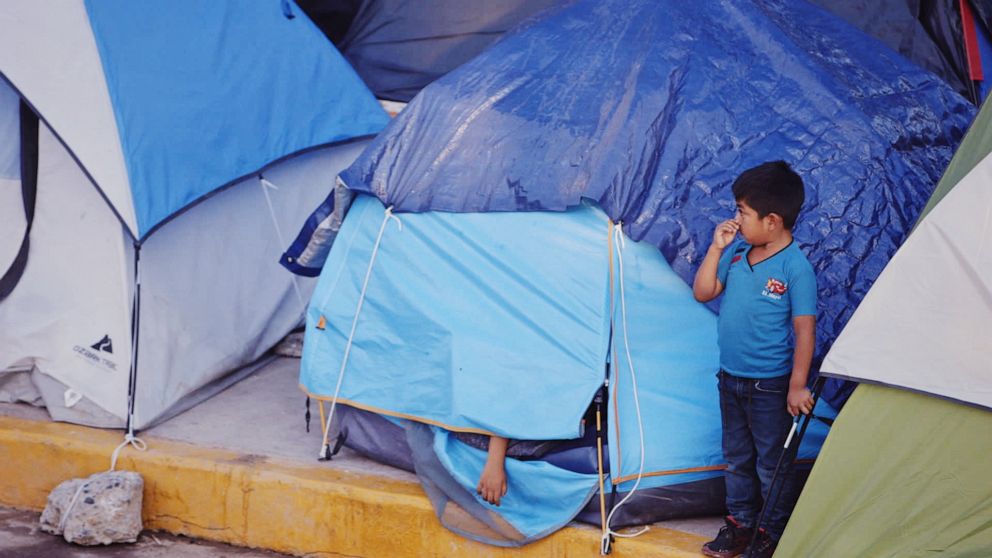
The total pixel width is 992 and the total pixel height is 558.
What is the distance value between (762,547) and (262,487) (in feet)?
5.73

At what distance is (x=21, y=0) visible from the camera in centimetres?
501

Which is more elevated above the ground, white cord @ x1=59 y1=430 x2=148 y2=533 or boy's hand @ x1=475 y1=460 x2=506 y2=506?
boy's hand @ x1=475 y1=460 x2=506 y2=506

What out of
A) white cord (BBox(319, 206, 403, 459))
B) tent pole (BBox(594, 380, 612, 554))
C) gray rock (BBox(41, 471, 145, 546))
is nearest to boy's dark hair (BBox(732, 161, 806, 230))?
tent pole (BBox(594, 380, 612, 554))

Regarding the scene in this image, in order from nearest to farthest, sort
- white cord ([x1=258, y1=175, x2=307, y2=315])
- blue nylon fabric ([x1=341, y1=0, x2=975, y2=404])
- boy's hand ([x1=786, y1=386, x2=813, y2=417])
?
boy's hand ([x1=786, y1=386, x2=813, y2=417]), blue nylon fabric ([x1=341, y1=0, x2=975, y2=404]), white cord ([x1=258, y1=175, x2=307, y2=315])

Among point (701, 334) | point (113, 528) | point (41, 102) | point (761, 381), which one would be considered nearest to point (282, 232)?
point (41, 102)

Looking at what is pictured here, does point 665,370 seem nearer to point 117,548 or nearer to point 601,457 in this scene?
point 601,457

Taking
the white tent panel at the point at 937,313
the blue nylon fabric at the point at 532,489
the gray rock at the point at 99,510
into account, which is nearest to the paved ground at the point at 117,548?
the gray rock at the point at 99,510

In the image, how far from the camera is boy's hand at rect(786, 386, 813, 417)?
3639mm

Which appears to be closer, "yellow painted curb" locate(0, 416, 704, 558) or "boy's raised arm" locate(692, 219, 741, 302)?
"boy's raised arm" locate(692, 219, 741, 302)

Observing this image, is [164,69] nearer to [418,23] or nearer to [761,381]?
[418,23]

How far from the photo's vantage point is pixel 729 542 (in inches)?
152

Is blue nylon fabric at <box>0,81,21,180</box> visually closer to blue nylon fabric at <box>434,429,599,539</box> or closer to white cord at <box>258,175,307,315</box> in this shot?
white cord at <box>258,175,307,315</box>

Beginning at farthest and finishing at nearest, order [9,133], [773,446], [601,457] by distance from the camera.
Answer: [9,133] → [601,457] → [773,446]

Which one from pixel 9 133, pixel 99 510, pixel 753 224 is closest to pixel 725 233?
pixel 753 224
